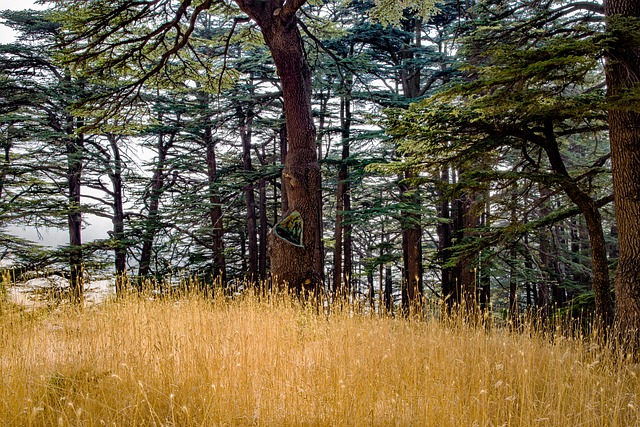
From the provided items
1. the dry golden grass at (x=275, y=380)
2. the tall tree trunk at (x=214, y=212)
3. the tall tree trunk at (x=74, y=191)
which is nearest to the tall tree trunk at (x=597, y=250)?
the dry golden grass at (x=275, y=380)

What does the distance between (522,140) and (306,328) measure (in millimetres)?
4234

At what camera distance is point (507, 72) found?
4008mm

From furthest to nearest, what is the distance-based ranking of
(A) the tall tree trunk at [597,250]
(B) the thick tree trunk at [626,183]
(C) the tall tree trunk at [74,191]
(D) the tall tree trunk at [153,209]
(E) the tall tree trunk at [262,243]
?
(E) the tall tree trunk at [262,243]
(D) the tall tree trunk at [153,209]
(C) the tall tree trunk at [74,191]
(A) the tall tree trunk at [597,250]
(B) the thick tree trunk at [626,183]

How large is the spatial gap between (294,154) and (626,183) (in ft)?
16.0

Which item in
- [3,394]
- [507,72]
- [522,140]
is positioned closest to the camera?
[3,394]

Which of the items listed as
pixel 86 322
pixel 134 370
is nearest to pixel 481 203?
pixel 134 370

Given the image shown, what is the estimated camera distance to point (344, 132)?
43.5 feet

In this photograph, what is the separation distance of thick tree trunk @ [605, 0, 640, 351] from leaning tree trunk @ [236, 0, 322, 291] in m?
4.32

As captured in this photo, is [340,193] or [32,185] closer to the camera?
[32,185]

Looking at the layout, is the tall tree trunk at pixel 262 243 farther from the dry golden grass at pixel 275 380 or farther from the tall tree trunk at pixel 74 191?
the dry golden grass at pixel 275 380

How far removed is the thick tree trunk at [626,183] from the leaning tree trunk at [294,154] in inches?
170

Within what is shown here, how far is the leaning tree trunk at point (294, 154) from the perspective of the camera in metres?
6.66

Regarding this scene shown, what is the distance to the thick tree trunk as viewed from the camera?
482cm

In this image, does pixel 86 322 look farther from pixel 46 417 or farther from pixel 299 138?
pixel 299 138
